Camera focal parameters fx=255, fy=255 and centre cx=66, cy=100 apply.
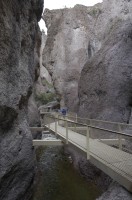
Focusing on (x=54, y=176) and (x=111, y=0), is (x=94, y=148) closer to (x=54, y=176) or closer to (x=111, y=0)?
(x=54, y=176)

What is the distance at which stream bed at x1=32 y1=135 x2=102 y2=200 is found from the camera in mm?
13203

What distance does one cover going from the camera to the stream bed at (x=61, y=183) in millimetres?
13203

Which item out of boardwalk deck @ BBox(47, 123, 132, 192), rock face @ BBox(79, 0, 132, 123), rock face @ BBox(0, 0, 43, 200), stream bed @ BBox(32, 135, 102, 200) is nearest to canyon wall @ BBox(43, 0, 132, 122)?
rock face @ BBox(79, 0, 132, 123)

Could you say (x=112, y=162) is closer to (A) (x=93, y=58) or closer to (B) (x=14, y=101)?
(B) (x=14, y=101)

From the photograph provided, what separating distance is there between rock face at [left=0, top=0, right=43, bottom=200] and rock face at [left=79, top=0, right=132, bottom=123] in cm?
685

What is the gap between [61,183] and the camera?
1520cm

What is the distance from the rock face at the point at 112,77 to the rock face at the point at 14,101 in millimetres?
6850

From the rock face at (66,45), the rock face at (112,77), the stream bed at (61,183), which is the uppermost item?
the rock face at (66,45)

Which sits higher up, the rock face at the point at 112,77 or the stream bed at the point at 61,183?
the rock face at the point at 112,77

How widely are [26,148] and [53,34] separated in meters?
24.5

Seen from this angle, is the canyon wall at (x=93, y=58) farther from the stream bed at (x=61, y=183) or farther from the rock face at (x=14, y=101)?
the rock face at (x=14, y=101)

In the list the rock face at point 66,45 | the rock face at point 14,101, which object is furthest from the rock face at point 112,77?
the rock face at point 66,45

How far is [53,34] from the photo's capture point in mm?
32500

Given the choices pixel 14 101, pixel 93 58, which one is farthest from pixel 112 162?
pixel 93 58
